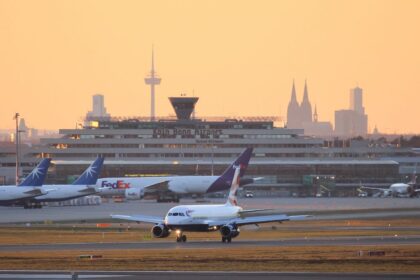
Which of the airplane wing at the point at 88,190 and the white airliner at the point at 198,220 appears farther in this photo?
the airplane wing at the point at 88,190

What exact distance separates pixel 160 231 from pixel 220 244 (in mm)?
5167

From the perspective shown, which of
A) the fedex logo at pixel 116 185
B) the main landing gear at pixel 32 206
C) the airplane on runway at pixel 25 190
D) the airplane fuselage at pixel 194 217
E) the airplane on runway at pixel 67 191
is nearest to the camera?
the airplane fuselage at pixel 194 217

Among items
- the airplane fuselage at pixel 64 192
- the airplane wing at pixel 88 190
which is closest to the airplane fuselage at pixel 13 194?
the airplane fuselage at pixel 64 192

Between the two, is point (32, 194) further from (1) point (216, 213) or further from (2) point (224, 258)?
(2) point (224, 258)

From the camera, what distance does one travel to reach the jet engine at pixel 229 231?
74500mm

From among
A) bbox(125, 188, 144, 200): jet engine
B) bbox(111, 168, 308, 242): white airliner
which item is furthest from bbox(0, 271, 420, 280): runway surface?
bbox(125, 188, 144, 200): jet engine

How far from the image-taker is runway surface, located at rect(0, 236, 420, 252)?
69.9 m

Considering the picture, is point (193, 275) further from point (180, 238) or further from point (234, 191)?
point (234, 191)

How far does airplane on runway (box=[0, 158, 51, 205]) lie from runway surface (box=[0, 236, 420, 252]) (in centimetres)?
6310

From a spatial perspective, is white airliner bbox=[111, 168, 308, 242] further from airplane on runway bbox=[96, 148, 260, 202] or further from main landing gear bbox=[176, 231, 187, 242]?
airplane on runway bbox=[96, 148, 260, 202]

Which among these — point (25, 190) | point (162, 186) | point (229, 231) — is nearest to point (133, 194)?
point (162, 186)

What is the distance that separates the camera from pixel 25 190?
138m

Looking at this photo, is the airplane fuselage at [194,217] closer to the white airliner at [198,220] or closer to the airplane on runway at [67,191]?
the white airliner at [198,220]

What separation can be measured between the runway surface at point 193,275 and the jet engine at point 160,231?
903 inches
